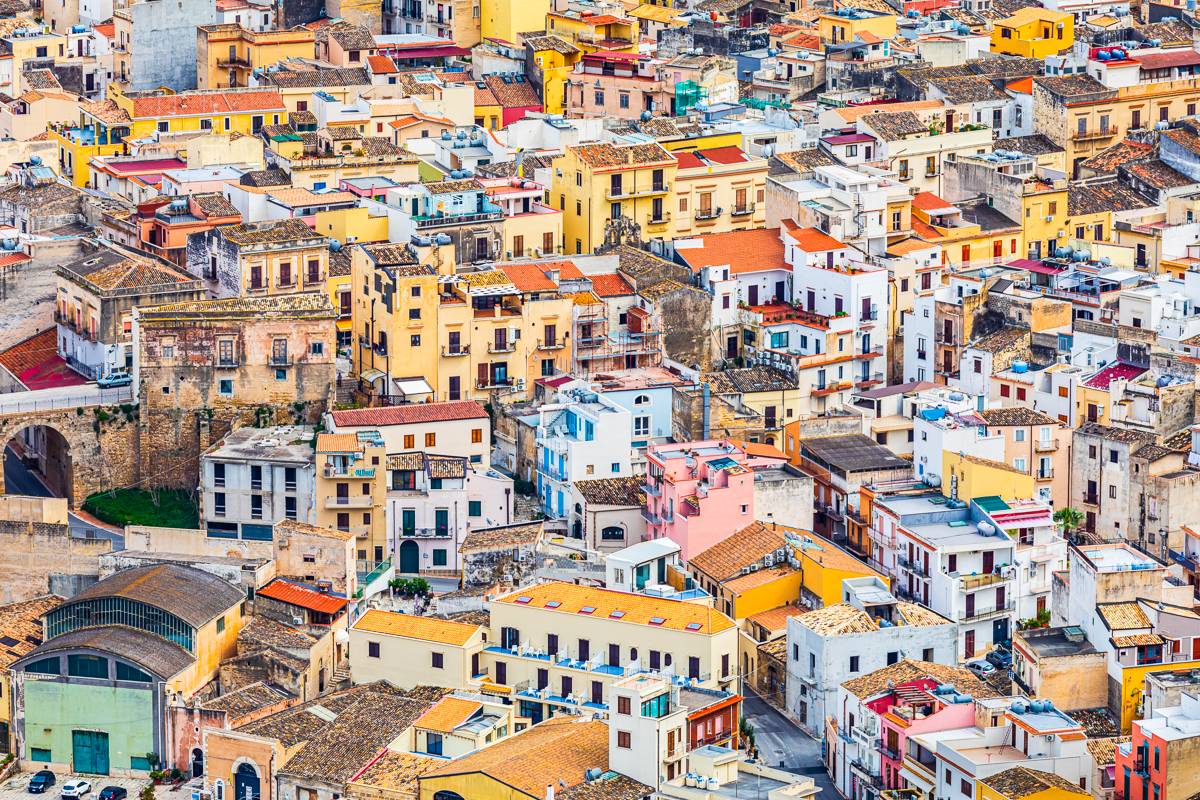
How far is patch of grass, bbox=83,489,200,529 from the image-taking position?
105m

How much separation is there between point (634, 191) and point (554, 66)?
91.8 feet

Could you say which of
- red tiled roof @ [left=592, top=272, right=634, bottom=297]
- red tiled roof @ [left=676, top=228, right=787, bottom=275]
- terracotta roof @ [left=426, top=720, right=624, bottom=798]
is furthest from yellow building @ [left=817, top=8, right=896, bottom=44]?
terracotta roof @ [left=426, top=720, right=624, bottom=798]

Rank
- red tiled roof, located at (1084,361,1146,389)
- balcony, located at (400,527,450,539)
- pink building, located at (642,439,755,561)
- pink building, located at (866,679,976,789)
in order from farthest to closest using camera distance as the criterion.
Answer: red tiled roof, located at (1084,361,1146,389)
balcony, located at (400,527,450,539)
pink building, located at (642,439,755,561)
pink building, located at (866,679,976,789)

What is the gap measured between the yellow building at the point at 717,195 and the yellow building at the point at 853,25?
26740 mm

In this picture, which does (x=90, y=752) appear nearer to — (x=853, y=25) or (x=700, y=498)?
(x=700, y=498)

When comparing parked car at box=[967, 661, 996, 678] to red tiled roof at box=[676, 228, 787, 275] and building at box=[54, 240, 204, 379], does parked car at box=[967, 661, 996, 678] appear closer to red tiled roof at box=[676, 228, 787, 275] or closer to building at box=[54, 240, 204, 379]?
red tiled roof at box=[676, 228, 787, 275]

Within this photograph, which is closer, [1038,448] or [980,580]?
[980,580]

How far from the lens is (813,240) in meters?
122

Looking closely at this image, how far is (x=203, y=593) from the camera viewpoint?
9431cm

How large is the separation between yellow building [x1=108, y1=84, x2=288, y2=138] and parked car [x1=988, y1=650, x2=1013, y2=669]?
2171 inches

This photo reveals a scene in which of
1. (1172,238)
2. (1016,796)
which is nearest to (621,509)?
(1016,796)

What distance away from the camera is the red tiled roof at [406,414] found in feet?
345

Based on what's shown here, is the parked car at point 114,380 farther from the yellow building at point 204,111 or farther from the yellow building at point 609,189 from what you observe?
the yellow building at point 204,111

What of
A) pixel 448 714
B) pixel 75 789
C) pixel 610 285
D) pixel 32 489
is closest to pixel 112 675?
pixel 75 789
